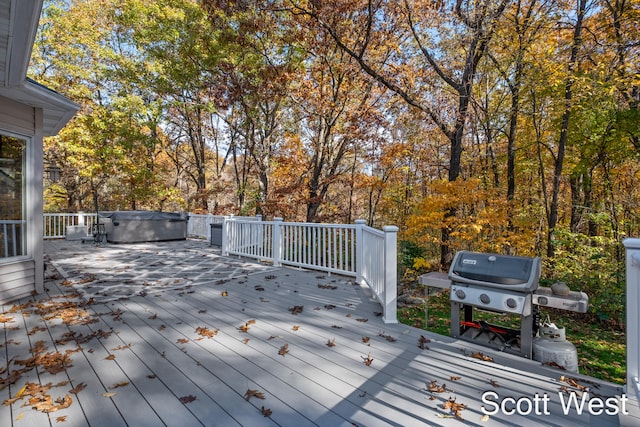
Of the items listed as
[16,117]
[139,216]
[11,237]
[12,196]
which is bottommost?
[11,237]

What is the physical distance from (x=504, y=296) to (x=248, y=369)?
208 cm

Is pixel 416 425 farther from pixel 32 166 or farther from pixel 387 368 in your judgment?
pixel 32 166

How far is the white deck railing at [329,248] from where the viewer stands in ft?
10.4

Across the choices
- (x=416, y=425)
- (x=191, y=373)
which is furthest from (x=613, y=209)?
(x=191, y=373)

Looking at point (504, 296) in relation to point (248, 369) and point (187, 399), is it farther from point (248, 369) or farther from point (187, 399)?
point (187, 399)

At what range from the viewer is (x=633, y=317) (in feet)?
5.80

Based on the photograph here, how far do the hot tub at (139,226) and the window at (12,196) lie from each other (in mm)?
5460

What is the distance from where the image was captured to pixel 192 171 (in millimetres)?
17516

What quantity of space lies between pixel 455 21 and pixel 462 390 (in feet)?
22.8

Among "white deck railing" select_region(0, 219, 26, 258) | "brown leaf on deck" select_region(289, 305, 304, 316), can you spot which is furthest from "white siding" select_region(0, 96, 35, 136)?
"brown leaf on deck" select_region(289, 305, 304, 316)

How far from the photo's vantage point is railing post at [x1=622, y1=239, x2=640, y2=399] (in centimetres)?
173

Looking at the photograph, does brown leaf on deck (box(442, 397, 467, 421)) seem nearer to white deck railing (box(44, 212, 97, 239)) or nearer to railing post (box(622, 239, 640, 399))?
railing post (box(622, 239, 640, 399))

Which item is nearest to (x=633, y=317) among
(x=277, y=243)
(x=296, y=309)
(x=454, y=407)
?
(x=454, y=407)

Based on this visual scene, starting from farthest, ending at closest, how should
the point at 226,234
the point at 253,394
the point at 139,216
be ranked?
the point at 139,216, the point at 226,234, the point at 253,394
